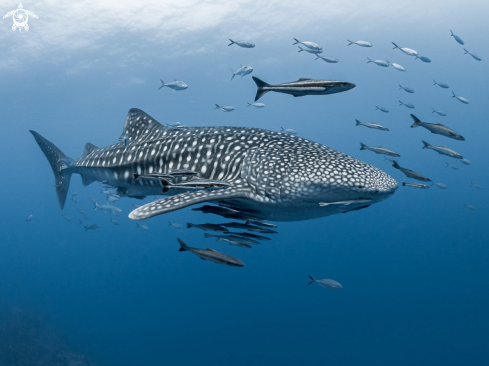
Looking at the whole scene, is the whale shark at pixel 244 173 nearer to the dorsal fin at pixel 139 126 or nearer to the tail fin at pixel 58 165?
the dorsal fin at pixel 139 126

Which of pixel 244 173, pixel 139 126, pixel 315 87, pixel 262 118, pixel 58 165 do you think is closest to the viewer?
pixel 315 87

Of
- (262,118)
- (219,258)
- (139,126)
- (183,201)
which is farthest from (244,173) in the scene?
(262,118)

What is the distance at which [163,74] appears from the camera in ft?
111

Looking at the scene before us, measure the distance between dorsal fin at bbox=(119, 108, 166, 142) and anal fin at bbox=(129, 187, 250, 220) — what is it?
2.49 meters

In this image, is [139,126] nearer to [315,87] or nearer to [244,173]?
[244,173]

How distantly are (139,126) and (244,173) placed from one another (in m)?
2.95

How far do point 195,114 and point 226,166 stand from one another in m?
49.8

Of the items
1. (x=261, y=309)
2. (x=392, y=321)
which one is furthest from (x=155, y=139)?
(x=392, y=321)

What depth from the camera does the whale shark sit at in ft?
11.8

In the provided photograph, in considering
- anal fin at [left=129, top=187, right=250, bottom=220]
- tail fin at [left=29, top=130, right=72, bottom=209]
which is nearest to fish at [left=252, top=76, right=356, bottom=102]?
anal fin at [left=129, top=187, right=250, bottom=220]

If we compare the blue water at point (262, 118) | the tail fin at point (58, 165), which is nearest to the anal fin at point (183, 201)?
the tail fin at point (58, 165)

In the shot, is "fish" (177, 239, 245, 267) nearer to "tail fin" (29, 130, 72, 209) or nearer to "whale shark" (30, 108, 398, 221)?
"whale shark" (30, 108, 398, 221)

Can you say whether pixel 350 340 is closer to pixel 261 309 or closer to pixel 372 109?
pixel 261 309

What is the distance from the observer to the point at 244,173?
4242mm
